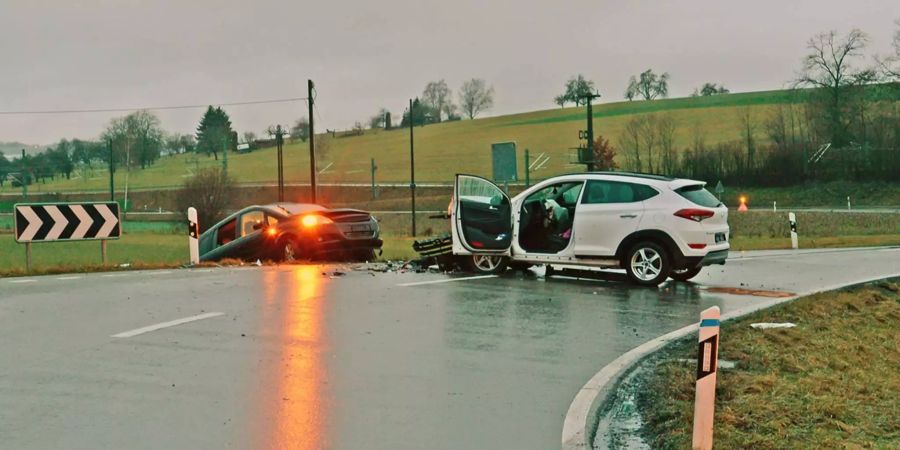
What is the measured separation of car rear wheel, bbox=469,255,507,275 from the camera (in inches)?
604

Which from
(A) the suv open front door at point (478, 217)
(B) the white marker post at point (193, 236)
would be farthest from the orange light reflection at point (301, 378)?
(B) the white marker post at point (193, 236)

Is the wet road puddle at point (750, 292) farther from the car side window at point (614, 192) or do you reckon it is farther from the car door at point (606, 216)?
the car side window at point (614, 192)

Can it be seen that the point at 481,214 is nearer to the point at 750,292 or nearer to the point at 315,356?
the point at 750,292

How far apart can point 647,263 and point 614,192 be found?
4.00 ft

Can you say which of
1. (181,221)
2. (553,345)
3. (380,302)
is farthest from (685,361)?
(181,221)

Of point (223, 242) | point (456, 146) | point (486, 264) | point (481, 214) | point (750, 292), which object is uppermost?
point (456, 146)

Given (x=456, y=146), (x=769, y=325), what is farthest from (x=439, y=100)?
(x=769, y=325)

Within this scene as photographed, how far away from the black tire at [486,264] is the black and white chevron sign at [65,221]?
7.24 m

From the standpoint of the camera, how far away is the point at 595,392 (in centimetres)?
674

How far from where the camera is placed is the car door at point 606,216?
1359cm

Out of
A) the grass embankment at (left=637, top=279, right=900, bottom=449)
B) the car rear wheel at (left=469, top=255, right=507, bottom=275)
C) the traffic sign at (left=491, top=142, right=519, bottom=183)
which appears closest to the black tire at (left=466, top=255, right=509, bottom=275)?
the car rear wheel at (left=469, top=255, right=507, bottom=275)

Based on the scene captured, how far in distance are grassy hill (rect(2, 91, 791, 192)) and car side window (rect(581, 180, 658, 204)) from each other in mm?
77055

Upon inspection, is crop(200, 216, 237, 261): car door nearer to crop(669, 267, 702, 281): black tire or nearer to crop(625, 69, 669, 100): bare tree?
→ crop(669, 267, 702, 281): black tire

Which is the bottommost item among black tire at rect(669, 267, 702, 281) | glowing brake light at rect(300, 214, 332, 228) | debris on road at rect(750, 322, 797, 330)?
debris on road at rect(750, 322, 797, 330)
